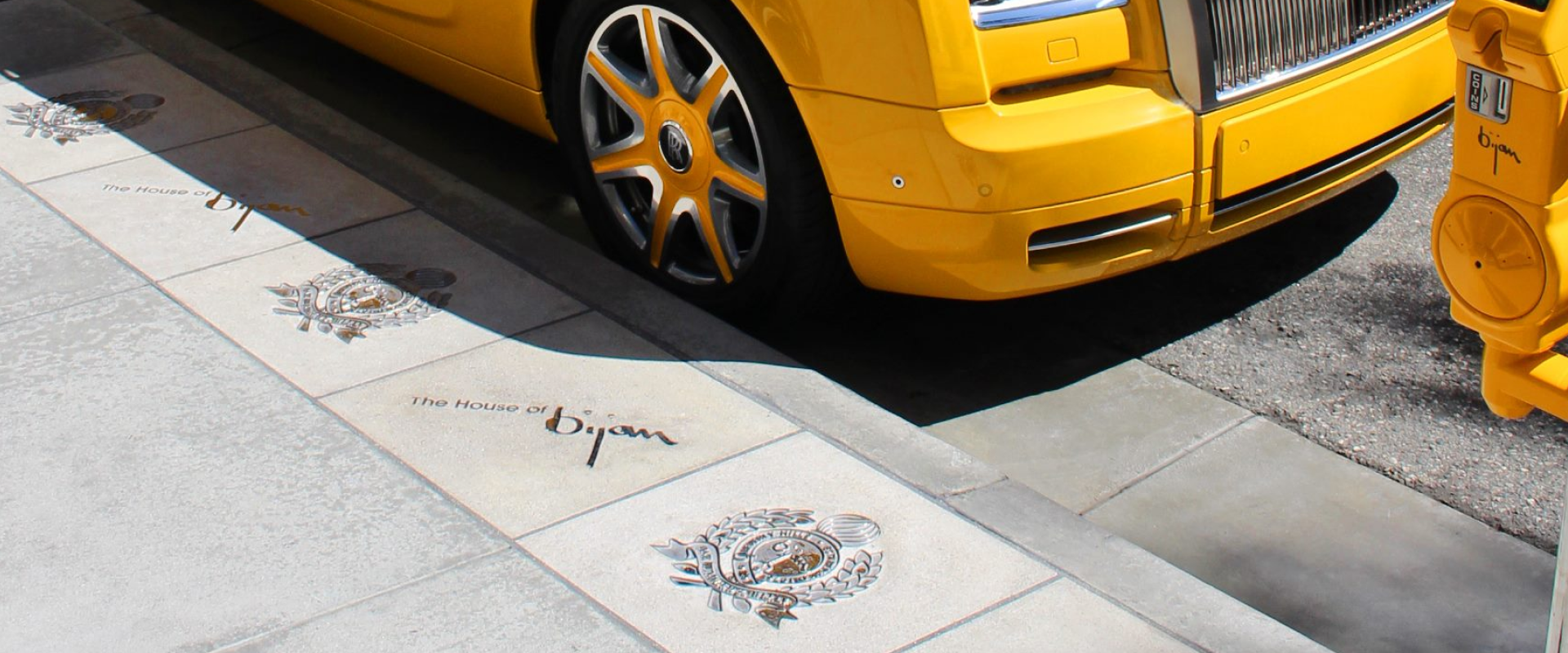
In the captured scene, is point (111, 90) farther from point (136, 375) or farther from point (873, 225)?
point (873, 225)

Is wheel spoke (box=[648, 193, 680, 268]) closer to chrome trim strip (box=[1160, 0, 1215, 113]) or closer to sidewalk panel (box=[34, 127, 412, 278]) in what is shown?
sidewalk panel (box=[34, 127, 412, 278])

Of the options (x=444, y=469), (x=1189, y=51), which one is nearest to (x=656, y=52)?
(x=444, y=469)

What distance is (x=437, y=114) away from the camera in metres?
5.88

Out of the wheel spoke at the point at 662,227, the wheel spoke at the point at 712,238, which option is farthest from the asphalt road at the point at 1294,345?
the wheel spoke at the point at 662,227

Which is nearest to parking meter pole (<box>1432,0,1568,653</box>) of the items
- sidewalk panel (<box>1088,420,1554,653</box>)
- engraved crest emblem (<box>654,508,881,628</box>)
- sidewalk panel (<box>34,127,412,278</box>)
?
sidewalk panel (<box>1088,420,1554,653</box>)

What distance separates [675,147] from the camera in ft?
13.9

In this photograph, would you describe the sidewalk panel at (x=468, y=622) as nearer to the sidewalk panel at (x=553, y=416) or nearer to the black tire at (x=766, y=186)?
the sidewalk panel at (x=553, y=416)

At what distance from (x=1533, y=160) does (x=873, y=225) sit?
181 cm

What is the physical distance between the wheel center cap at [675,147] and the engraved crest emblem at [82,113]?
231cm

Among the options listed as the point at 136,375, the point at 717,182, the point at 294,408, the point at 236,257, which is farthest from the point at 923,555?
the point at 236,257

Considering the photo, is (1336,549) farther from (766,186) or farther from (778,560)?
(766,186)

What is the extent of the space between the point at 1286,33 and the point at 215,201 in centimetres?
308

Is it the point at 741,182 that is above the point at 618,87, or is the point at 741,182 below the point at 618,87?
below

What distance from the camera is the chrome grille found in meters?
3.74
